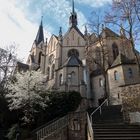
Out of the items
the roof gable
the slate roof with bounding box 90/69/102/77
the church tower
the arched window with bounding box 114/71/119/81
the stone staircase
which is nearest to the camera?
the stone staircase

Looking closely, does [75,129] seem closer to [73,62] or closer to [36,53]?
[73,62]

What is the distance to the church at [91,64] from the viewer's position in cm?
3169

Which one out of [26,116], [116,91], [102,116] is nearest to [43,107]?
[26,116]

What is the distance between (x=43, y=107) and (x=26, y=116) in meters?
1.90

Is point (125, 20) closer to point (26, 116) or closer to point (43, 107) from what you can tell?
point (43, 107)

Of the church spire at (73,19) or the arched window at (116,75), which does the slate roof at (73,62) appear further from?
the church spire at (73,19)

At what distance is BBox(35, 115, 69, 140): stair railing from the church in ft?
27.9

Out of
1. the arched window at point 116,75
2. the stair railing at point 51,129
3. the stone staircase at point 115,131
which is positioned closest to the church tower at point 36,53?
the arched window at point 116,75

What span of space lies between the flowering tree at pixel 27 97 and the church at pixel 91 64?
2.73m

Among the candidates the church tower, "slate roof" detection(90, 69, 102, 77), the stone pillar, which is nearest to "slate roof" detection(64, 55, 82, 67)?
"slate roof" detection(90, 69, 102, 77)

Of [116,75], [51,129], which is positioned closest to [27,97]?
[51,129]

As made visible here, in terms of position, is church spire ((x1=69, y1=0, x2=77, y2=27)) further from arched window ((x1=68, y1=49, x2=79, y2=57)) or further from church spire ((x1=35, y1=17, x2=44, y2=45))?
church spire ((x1=35, y1=17, x2=44, y2=45))

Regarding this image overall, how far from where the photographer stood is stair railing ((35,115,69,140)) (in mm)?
15984

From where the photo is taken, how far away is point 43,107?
2211 centimetres
